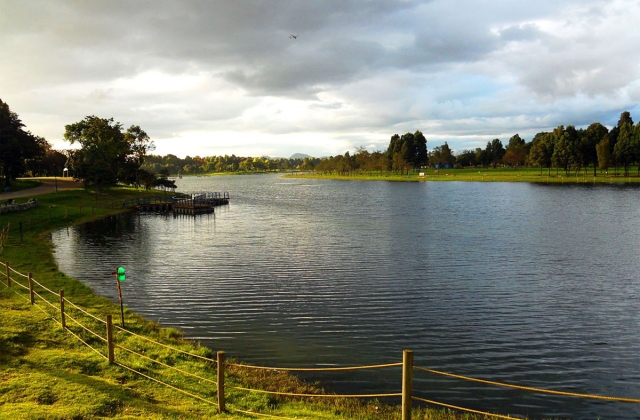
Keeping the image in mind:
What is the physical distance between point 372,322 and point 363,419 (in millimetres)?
9998

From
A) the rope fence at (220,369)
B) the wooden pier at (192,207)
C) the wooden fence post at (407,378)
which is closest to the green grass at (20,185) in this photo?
the wooden pier at (192,207)

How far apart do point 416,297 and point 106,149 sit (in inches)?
3262

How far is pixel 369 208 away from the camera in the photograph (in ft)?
271

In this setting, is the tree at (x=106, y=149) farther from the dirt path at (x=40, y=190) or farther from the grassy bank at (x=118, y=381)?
the grassy bank at (x=118, y=381)

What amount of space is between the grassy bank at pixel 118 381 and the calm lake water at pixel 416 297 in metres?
2.01

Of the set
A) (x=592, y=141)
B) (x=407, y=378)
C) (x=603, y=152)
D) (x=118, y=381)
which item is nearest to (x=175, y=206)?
(x=118, y=381)

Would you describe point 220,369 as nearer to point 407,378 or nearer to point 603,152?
point 407,378

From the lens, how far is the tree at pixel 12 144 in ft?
258

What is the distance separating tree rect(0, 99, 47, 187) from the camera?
258ft

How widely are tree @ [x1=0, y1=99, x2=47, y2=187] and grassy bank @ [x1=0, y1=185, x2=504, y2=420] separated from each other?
7075 cm

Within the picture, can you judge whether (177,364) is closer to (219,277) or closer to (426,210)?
(219,277)

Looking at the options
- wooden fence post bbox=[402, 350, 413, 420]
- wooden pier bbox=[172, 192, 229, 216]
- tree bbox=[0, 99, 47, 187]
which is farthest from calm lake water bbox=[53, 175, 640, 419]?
tree bbox=[0, 99, 47, 187]

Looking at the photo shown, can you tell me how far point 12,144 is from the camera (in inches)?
3095

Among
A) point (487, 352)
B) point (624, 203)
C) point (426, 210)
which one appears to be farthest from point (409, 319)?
point (624, 203)
